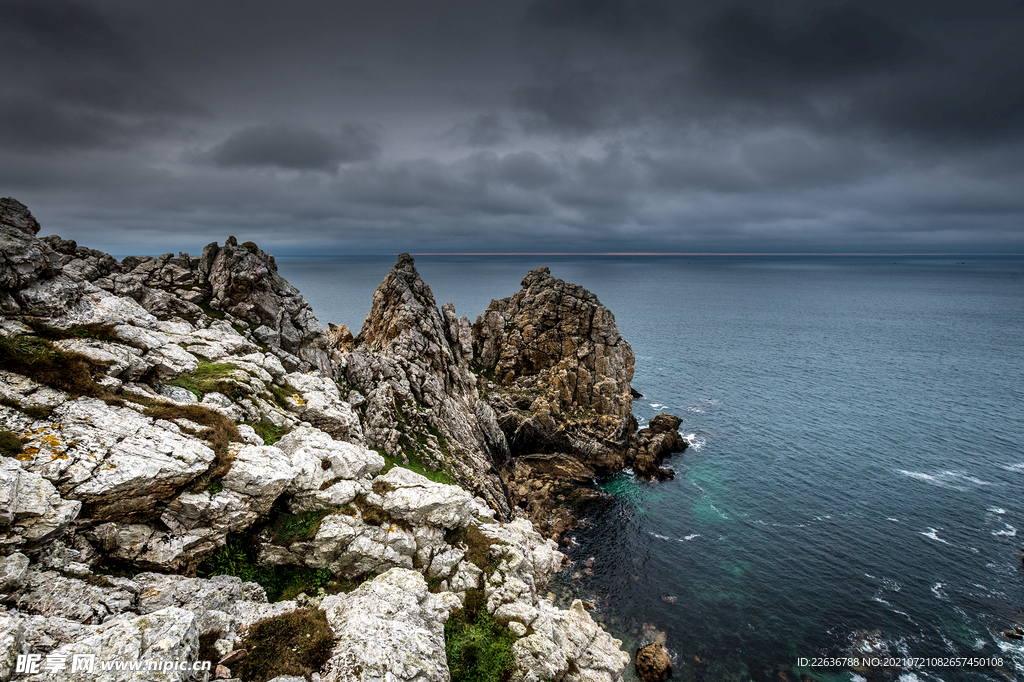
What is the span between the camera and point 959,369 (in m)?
109

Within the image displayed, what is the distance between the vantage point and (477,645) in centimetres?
1977

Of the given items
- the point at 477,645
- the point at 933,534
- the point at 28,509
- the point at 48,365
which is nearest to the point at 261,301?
the point at 48,365

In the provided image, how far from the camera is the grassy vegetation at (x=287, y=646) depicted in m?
14.2

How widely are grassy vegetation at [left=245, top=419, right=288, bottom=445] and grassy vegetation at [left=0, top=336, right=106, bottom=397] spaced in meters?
6.76

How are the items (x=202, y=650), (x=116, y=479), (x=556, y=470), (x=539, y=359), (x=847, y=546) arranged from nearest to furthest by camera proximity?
(x=202, y=650), (x=116, y=479), (x=847, y=546), (x=556, y=470), (x=539, y=359)

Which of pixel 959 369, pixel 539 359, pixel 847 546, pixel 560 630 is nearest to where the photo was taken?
pixel 560 630

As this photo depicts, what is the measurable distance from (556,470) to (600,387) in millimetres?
15114

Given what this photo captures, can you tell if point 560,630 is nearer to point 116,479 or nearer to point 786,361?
point 116,479

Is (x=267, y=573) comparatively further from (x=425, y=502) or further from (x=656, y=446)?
(x=656, y=446)

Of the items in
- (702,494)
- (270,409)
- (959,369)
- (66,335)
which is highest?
(66,335)

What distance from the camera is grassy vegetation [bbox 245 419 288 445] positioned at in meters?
23.3

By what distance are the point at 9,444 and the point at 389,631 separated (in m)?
13.8

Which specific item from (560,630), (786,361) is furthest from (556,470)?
(786,361)

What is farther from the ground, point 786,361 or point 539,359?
point 539,359
